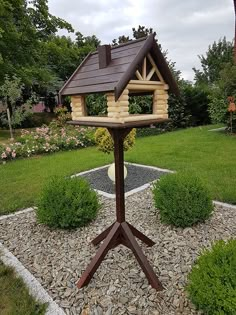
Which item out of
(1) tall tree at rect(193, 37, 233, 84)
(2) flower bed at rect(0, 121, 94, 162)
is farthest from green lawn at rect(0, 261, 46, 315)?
(1) tall tree at rect(193, 37, 233, 84)

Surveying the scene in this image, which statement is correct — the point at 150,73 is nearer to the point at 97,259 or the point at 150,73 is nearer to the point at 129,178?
the point at 97,259

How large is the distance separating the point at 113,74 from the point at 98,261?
160 cm

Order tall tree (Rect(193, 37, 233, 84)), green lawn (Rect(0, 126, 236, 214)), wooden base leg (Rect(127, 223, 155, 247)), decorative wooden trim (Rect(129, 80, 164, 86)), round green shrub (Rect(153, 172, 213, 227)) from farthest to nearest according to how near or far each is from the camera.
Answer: tall tree (Rect(193, 37, 233, 84)) < green lawn (Rect(0, 126, 236, 214)) < round green shrub (Rect(153, 172, 213, 227)) < wooden base leg (Rect(127, 223, 155, 247)) < decorative wooden trim (Rect(129, 80, 164, 86))

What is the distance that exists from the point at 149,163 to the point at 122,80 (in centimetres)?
467

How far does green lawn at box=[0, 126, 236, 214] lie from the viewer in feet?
14.9

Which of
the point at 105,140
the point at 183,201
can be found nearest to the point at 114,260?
the point at 183,201

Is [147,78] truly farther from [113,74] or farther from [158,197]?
[158,197]

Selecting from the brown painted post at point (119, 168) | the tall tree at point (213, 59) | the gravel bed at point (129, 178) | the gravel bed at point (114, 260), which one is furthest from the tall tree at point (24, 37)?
the tall tree at point (213, 59)

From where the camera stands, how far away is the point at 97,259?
2.35m

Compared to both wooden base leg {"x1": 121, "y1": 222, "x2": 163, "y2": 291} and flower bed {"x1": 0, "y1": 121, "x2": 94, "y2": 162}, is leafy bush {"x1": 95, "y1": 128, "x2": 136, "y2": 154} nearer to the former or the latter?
wooden base leg {"x1": 121, "y1": 222, "x2": 163, "y2": 291}

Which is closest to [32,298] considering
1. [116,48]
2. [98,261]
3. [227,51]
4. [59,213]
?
[98,261]

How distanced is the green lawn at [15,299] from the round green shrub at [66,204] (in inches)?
31.0

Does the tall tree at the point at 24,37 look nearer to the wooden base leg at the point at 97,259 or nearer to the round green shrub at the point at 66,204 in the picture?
the round green shrub at the point at 66,204

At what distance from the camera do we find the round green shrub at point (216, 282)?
165 centimetres
